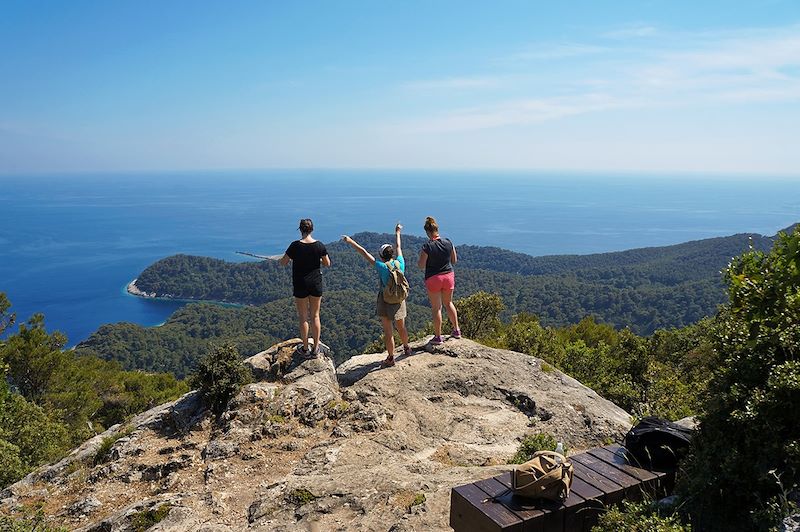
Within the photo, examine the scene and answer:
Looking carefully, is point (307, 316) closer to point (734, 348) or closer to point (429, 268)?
point (429, 268)

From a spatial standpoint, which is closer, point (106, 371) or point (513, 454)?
point (513, 454)

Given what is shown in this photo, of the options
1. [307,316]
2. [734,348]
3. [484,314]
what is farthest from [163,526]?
[484,314]

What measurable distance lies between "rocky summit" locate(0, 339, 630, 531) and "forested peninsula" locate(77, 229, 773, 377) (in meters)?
51.4

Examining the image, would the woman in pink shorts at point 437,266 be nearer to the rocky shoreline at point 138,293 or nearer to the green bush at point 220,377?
the green bush at point 220,377

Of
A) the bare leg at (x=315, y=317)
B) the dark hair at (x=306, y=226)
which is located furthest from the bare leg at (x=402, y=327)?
the dark hair at (x=306, y=226)

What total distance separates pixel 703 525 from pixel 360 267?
160 m

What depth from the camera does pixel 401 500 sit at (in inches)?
230

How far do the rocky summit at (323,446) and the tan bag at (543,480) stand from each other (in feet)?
4.72

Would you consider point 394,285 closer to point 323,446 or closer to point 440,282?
point 440,282

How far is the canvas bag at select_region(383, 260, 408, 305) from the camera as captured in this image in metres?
9.05

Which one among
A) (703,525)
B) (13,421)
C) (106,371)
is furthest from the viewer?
(106,371)

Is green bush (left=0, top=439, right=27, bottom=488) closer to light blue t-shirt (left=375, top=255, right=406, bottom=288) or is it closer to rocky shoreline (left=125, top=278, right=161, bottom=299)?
light blue t-shirt (left=375, top=255, right=406, bottom=288)

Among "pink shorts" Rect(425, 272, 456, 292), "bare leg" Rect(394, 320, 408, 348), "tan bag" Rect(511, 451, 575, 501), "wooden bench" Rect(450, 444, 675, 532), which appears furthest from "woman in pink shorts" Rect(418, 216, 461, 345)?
"tan bag" Rect(511, 451, 575, 501)

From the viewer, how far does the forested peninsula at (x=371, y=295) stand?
91125 millimetres
